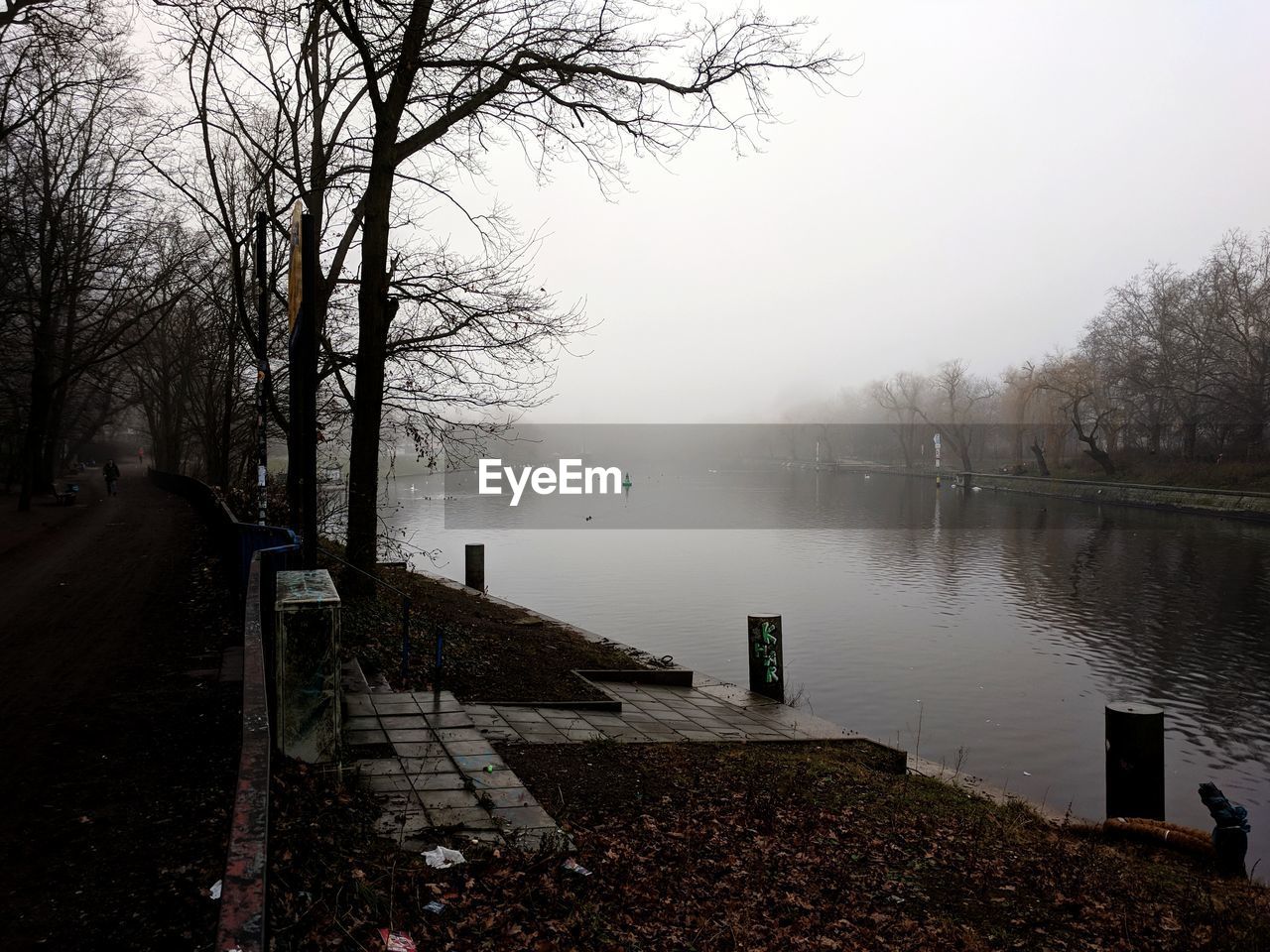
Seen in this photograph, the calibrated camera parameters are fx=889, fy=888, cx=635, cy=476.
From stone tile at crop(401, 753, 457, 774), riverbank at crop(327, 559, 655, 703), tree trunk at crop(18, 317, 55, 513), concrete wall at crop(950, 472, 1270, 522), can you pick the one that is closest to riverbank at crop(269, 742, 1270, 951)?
stone tile at crop(401, 753, 457, 774)

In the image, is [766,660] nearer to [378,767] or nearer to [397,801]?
[378,767]

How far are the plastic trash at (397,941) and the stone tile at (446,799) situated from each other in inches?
60.3

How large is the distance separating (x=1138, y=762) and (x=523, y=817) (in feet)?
22.9

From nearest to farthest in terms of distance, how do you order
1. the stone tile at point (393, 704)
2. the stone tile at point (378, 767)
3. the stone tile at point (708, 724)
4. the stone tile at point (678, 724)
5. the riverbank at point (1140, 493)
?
1. the stone tile at point (378, 767)
2. the stone tile at point (393, 704)
3. the stone tile at point (678, 724)
4. the stone tile at point (708, 724)
5. the riverbank at point (1140, 493)

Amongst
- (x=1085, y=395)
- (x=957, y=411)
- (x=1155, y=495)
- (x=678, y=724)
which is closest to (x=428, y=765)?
(x=678, y=724)

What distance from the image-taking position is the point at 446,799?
571 centimetres

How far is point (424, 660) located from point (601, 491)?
76186mm

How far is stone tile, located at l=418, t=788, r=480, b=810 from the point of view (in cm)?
559

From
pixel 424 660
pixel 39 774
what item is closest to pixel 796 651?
pixel 424 660

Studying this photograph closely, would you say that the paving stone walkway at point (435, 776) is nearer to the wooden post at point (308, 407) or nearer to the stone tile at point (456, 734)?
the stone tile at point (456, 734)

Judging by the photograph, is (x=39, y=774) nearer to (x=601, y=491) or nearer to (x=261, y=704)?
(x=261, y=704)

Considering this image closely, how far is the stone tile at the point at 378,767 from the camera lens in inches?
239

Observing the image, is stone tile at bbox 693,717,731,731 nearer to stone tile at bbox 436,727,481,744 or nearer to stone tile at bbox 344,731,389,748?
stone tile at bbox 436,727,481,744

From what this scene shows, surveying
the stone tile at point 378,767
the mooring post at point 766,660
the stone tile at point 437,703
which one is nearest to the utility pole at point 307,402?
the stone tile at point 437,703
